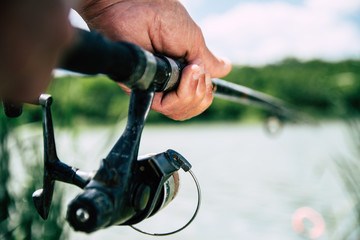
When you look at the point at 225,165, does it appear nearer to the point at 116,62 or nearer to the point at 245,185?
the point at 245,185

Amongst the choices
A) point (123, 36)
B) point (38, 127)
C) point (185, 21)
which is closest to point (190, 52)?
point (185, 21)

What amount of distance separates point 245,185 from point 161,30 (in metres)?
5.86

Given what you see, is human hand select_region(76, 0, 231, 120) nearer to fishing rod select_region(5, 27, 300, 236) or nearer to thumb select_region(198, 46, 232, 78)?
thumb select_region(198, 46, 232, 78)

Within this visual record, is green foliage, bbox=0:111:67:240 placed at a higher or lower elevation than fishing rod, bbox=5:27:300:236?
lower

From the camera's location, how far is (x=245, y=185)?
6.79 m

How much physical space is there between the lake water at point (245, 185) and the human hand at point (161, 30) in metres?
0.28

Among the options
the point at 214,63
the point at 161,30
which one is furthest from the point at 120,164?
the point at 214,63

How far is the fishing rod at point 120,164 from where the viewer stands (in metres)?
0.53

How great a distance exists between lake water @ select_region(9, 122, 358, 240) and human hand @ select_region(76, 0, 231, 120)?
28 cm

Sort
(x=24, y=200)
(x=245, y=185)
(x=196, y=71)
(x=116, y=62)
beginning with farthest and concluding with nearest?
(x=245, y=185) < (x=24, y=200) < (x=196, y=71) < (x=116, y=62)

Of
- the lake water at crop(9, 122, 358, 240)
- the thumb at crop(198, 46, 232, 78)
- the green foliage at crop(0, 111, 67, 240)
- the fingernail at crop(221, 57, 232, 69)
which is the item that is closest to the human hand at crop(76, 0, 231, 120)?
the thumb at crop(198, 46, 232, 78)

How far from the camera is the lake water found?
304 cm

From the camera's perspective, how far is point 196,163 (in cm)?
809

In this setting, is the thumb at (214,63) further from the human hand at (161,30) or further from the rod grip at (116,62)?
the rod grip at (116,62)
